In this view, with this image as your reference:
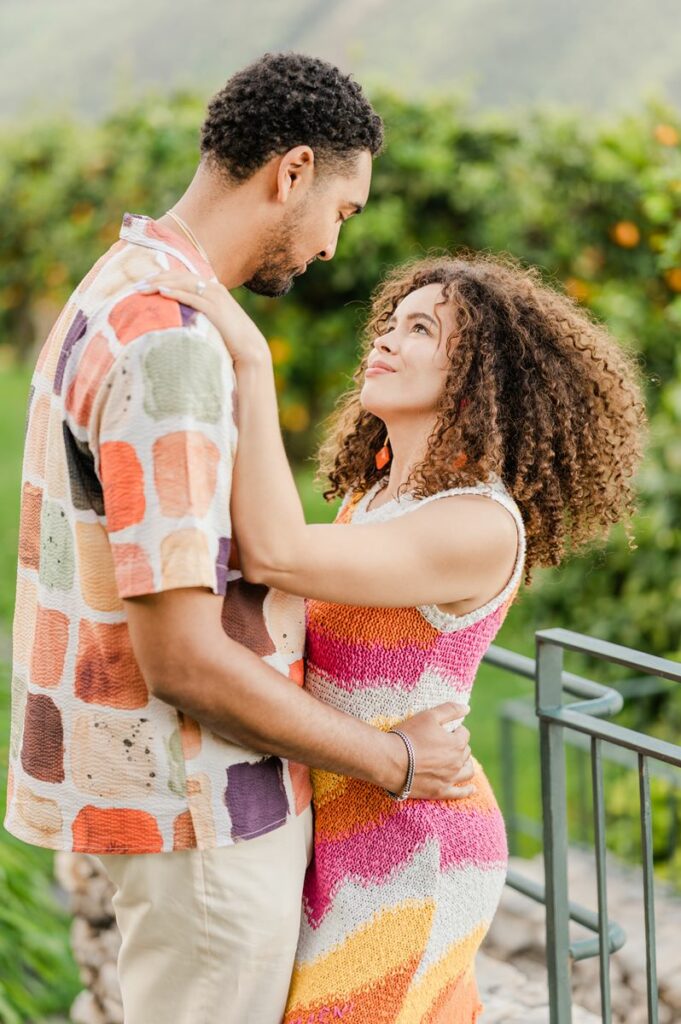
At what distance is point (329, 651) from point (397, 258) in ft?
15.4

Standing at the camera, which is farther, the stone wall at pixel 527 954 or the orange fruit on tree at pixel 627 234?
the orange fruit on tree at pixel 627 234

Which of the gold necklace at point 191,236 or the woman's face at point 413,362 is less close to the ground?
the gold necklace at point 191,236

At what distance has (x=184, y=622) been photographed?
56.1 inches

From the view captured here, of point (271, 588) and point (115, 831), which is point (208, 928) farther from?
point (271, 588)

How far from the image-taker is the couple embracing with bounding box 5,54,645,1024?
144 centimetres

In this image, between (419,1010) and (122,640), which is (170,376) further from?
(419,1010)

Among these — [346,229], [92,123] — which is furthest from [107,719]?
[92,123]

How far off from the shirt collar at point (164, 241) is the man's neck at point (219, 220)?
0.10 feet

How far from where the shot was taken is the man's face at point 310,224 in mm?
1666

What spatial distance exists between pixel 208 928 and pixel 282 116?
109 cm

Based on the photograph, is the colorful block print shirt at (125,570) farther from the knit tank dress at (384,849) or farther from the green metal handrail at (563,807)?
the green metal handrail at (563,807)

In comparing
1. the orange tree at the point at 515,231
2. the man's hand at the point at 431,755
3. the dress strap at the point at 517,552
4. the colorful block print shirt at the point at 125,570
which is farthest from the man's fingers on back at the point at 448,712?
the orange tree at the point at 515,231

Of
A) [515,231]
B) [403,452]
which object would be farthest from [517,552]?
[515,231]

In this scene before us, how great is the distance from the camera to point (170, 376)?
1.39 metres
